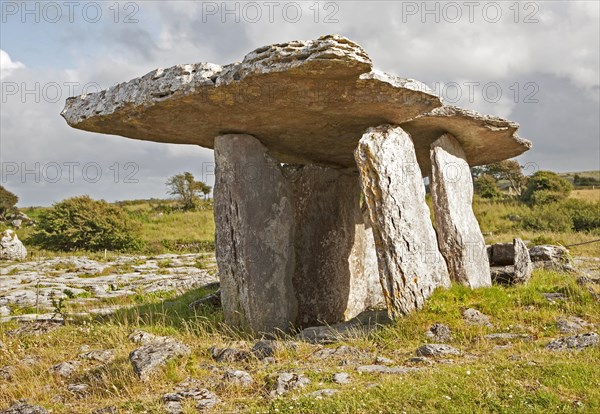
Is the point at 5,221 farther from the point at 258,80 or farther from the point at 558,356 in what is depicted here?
the point at 558,356

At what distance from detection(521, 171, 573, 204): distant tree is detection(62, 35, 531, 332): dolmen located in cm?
2232

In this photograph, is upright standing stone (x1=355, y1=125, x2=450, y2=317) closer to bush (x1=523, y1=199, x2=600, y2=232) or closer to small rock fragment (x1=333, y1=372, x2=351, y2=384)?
small rock fragment (x1=333, y1=372, x2=351, y2=384)

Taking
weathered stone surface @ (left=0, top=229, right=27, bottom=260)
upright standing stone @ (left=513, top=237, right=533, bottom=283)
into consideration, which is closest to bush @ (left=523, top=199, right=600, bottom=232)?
upright standing stone @ (left=513, top=237, right=533, bottom=283)

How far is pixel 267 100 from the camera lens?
8.52 meters

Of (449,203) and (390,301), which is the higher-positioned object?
(449,203)

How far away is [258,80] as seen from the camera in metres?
7.81

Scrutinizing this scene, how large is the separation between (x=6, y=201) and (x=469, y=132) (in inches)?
1528

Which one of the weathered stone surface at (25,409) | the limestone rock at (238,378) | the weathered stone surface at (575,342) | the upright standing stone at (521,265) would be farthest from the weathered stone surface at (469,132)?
the weathered stone surface at (25,409)

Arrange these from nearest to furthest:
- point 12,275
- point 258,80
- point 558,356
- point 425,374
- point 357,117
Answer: point 425,374 → point 558,356 → point 258,80 → point 357,117 → point 12,275

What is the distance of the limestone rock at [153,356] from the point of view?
655 cm

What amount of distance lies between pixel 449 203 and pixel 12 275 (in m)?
14.5

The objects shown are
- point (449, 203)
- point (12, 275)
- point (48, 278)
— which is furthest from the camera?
point (12, 275)

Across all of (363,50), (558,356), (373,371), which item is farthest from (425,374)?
(363,50)

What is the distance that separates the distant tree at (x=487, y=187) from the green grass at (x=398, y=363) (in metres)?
29.0
